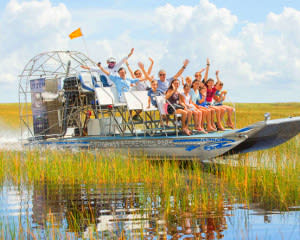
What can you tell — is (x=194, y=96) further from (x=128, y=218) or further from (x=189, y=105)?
(x=128, y=218)

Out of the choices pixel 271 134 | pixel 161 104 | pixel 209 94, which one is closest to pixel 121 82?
pixel 161 104

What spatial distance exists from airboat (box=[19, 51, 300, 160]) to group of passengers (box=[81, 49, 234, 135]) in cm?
29

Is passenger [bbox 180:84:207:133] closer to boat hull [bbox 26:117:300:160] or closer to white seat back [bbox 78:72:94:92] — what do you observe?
boat hull [bbox 26:117:300:160]

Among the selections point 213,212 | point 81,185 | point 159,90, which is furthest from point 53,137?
point 213,212

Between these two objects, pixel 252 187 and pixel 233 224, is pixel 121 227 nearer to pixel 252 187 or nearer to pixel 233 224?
pixel 233 224

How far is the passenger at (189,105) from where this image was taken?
13.8m

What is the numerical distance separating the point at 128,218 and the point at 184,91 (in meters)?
7.39

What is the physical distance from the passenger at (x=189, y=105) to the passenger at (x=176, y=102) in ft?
0.52

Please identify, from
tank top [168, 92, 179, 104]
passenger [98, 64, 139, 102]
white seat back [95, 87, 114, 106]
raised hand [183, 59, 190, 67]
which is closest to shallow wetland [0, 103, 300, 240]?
tank top [168, 92, 179, 104]

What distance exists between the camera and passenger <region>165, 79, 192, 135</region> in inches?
542

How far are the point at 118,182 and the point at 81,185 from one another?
0.83m

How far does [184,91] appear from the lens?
14.0 m

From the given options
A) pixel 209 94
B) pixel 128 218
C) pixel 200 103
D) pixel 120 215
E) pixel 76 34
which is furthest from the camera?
pixel 76 34

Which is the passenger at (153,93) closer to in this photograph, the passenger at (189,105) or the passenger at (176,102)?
the passenger at (176,102)
